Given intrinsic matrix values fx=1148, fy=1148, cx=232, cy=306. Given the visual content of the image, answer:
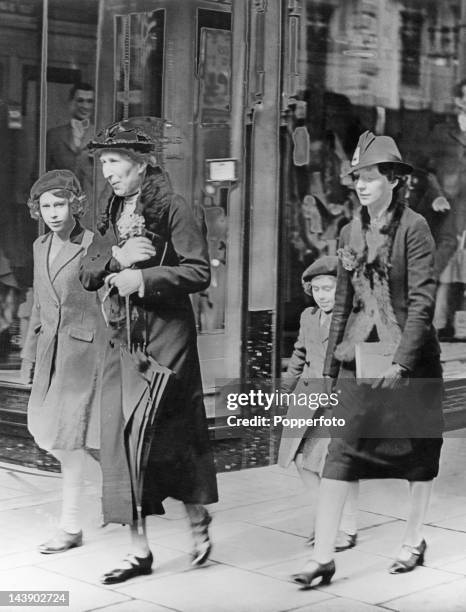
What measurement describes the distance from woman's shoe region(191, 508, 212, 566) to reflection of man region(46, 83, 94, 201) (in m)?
1.38

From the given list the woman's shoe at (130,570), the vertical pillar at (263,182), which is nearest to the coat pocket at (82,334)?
the vertical pillar at (263,182)

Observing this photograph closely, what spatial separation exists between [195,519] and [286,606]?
504mm

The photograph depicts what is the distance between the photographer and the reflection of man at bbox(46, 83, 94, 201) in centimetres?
450

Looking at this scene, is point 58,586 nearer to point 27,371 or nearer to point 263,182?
point 27,371

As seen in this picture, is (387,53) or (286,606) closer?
(286,606)

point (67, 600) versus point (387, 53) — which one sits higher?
point (387, 53)

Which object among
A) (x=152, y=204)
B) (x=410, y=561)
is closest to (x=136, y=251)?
(x=152, y=204)

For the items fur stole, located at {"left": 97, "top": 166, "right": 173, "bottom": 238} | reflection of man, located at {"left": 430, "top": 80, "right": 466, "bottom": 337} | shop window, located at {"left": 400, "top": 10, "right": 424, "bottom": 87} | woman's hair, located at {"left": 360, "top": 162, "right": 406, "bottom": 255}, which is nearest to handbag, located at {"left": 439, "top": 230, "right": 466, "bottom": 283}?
reflection of man, located at {"left": 430, "top": 80, "right": 466, "bottom": 337}

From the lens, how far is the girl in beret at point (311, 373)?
15.6ft

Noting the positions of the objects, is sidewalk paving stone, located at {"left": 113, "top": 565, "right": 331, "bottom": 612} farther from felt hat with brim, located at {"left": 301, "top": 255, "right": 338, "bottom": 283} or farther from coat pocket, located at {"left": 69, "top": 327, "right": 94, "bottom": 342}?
felt hat with brim, located at {"left": 301, "top": 255, "right": 338, "bottom": 283}

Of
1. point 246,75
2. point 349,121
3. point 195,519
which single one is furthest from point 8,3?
point 195,519

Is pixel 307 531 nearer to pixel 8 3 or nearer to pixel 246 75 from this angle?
pixel 246 75

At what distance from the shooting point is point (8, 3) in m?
4.52

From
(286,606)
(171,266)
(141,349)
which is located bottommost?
(286,606)
